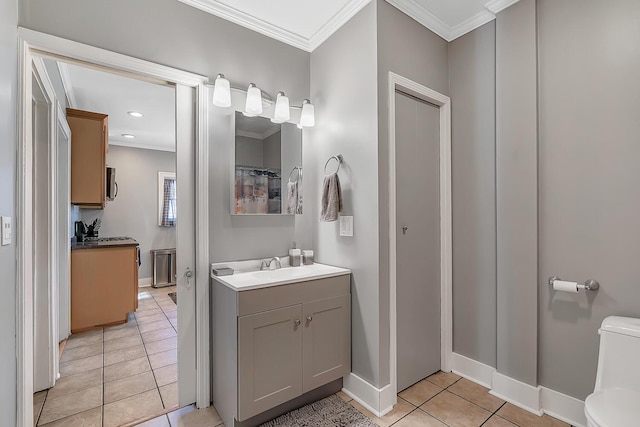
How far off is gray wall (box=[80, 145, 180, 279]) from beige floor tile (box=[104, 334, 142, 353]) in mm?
2697

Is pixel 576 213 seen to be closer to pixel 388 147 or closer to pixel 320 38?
pixel 388 147

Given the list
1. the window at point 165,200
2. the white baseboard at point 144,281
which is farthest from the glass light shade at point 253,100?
the white baseboard at point 144,281

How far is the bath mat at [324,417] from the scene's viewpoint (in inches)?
70.4

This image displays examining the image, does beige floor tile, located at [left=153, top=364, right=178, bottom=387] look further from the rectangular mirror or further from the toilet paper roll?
the toilet paper roll

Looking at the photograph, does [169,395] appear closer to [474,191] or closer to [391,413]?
[391,413]

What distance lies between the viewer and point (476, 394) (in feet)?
6.78

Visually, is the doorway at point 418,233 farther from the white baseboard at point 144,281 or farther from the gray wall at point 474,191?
the white baseboard at point 144,281

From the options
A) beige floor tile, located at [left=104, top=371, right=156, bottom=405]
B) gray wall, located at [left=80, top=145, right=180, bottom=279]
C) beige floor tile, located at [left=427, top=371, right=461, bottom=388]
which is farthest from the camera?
gray wall, located at [left=80, top=145, right=180, bottom=279]

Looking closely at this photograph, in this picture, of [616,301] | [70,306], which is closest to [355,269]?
[616,301]

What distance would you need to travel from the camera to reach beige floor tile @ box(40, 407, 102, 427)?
1.81 m

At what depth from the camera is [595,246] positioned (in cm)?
171

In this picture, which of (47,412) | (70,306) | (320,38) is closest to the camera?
(47,412)

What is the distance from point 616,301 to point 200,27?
301cm

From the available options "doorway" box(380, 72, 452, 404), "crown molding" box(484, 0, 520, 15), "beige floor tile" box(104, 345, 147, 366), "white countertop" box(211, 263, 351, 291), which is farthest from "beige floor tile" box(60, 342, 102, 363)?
"crown molding" box(484, 0, 520, 15)
